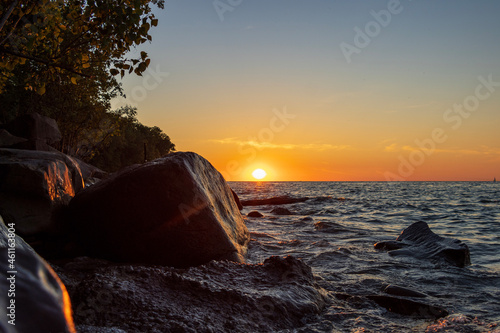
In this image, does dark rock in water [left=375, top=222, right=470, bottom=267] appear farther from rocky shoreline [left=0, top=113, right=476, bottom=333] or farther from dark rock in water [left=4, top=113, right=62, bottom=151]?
dark rock in water [left=4, top=113, right=62, bottom=151]

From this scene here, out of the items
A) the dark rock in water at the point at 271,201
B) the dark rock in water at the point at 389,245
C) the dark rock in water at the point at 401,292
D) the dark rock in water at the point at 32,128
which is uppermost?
the dark rock in water at the point at 32,128

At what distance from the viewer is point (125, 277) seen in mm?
3340

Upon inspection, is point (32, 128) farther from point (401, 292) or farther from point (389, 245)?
point (401, 292)

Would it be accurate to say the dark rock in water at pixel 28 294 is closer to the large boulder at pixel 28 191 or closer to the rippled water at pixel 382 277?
the rippled water at pixel 382 277

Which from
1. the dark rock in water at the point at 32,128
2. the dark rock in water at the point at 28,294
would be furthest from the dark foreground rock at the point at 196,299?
A: the dark rock in water at the point at 32,128

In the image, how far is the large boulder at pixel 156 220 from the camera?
4910 mm

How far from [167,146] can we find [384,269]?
211 feet

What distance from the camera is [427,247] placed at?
7.20 m

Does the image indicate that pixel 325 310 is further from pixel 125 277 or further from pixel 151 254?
pixel 151 254

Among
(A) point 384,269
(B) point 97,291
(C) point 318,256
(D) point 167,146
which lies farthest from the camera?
(D) point 167,146

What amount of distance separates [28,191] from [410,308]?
17.7ft

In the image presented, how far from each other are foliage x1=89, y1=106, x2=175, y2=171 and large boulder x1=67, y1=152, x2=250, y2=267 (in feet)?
102

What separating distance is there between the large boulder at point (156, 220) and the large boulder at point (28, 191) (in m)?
0.54


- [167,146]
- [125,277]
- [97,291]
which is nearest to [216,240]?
[125,277]
